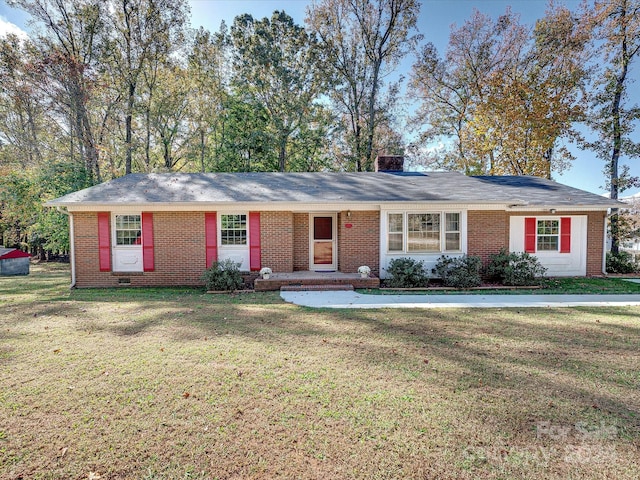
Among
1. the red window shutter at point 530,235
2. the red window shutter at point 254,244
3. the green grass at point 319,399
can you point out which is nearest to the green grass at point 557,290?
the red window shutter at point 530,235

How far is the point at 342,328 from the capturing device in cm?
547

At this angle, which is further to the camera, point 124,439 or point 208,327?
point 208,327

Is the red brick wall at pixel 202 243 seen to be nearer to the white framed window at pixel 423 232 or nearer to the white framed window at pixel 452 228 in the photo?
the white framed window at pixel 452 228

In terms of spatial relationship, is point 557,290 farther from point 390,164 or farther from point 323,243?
point 390,164

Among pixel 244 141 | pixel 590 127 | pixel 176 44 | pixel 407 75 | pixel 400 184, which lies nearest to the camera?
pixel 400 184

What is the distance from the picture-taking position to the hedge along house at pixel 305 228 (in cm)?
984

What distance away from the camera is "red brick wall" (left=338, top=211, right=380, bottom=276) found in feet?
33.4

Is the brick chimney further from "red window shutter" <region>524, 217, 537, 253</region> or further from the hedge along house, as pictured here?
"red window shutter" <region>524, 217, 537, 253</region>

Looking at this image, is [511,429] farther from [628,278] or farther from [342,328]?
[628,278]

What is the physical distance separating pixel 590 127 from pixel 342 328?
18307 millimetres

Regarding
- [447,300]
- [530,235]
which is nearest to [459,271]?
[447,300]

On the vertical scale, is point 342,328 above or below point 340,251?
below

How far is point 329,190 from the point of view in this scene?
1091 cm

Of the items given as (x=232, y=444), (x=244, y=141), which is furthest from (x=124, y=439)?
(x=244, y=141)
